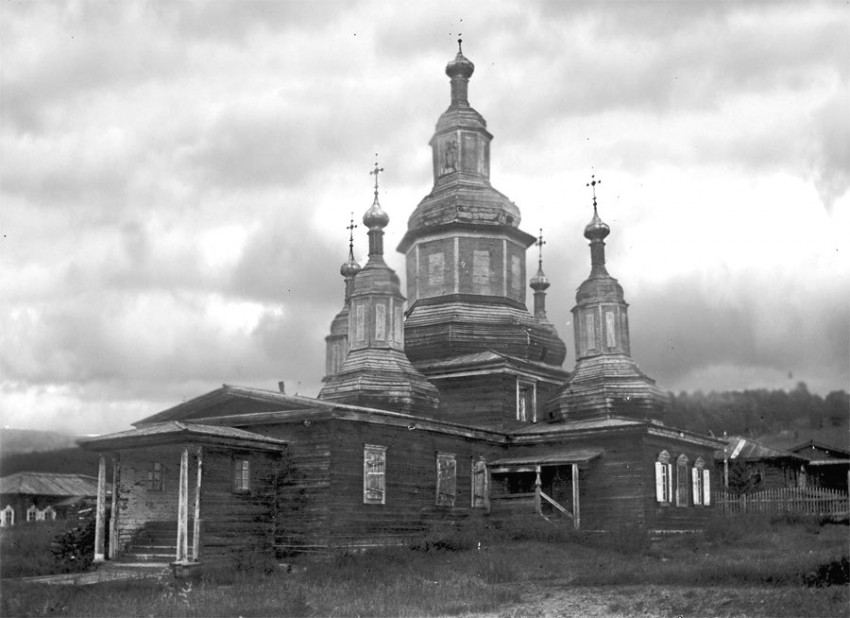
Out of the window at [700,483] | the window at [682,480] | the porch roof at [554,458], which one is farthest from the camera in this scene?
the window at [700,483]

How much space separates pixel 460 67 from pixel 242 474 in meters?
19.4

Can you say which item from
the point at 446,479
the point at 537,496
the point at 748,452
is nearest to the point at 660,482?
the point at 537,496

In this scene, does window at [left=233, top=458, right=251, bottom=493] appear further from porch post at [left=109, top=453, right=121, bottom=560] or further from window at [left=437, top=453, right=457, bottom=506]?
window at [left=437, top=453, right=457, bottom=506]

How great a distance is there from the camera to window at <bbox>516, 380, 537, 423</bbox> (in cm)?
3260

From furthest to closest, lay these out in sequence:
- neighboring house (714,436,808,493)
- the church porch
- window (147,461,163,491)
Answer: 1. neighboring house (714,436,808,493)
2. window (147,461,163,491)
3. the church porch

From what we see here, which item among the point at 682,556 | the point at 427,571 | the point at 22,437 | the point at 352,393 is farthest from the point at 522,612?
the point at 352,393

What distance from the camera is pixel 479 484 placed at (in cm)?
2958

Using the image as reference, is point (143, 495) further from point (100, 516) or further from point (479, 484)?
point (479, 484)

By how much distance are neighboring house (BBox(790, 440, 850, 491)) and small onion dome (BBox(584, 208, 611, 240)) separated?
18934 mm

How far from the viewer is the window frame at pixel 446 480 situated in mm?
27797

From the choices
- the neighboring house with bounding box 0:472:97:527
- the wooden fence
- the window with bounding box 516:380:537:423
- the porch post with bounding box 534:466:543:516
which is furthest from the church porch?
the neighboring house with bounding box 0:472:97:527

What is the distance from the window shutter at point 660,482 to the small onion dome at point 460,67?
16.3 m

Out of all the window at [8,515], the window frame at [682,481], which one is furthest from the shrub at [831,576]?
the window at [8,515]

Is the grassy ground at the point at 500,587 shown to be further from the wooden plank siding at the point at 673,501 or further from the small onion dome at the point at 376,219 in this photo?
the small onion dome at the point at 376,219
